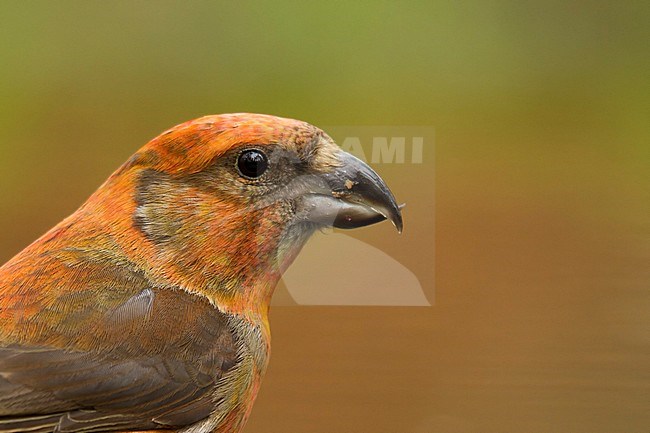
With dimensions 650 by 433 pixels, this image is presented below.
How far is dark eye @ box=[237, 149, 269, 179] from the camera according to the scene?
1.41 metres

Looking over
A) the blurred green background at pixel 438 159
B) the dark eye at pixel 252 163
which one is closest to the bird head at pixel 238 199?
the dark eye at pixel 252 163

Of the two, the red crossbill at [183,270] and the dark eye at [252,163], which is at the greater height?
the dark eye at [252,163]

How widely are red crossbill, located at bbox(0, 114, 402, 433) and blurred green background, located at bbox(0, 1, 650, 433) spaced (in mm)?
138

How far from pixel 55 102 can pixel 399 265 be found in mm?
709

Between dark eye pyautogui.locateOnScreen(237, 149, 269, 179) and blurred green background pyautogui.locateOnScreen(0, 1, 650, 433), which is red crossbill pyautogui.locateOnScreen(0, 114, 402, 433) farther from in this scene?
blurred green background pyautogui.locateOnScreen(0, 1, 650, 433)

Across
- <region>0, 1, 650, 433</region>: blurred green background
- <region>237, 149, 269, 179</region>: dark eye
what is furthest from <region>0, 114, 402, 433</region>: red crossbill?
<region>0, 1, 650, 433</region>: blurred green background

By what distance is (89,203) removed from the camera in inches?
59.9

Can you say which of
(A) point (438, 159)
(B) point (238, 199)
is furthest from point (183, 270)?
(A) point (438, 159)

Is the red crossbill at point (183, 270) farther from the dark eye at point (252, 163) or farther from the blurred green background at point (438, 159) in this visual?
the blurred green background at point (438, 159)

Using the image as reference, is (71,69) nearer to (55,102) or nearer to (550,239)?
(55,102)

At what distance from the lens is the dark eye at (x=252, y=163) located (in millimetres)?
1410

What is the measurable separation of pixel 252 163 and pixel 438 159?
15.0 inches

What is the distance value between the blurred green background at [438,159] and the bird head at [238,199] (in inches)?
5.2

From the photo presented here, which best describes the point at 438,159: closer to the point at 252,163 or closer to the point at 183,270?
the point at 252,163
